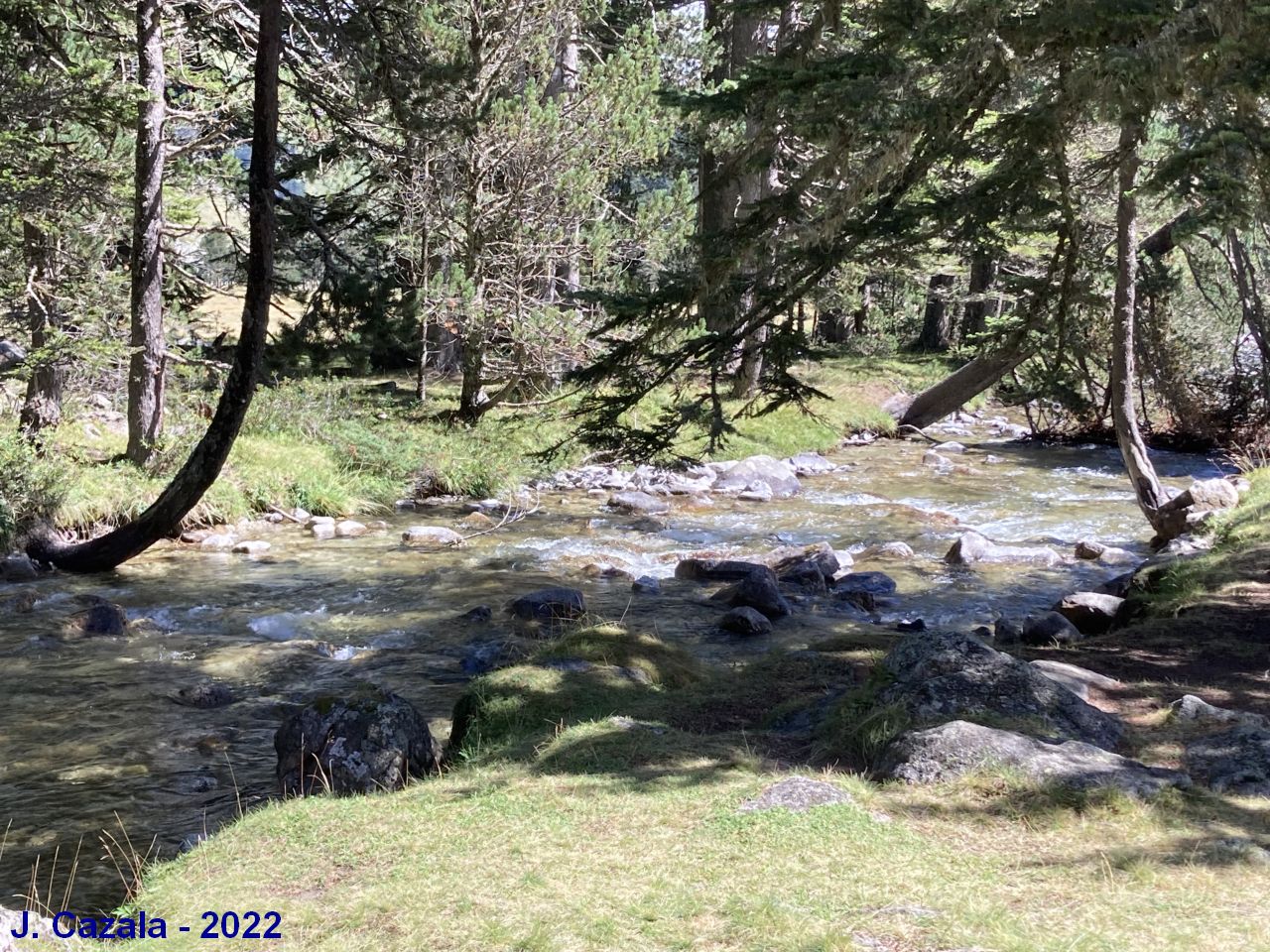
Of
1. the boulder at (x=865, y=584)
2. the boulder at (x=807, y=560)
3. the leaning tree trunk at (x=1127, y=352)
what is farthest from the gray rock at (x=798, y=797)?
the boulder at (x=807, y=560)

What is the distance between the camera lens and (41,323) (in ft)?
44.3

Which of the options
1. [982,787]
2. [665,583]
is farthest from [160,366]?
[982,787]

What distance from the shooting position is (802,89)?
24.6 feet

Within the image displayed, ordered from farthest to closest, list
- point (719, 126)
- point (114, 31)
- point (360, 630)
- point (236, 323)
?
point (236, 323), point (719, 126), point (114, 31), point (360, 630)

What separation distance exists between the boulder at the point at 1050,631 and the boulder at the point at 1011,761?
4394mm

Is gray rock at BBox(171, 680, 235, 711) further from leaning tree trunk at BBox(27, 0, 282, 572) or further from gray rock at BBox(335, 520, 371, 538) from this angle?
gray rock at BBox(335, 520, 371, 538)

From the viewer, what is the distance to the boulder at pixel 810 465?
19609mm

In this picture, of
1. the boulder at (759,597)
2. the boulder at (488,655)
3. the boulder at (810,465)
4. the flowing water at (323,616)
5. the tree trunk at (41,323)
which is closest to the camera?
the flowing water at (323,616)

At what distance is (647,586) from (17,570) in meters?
6.54

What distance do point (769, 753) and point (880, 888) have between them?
1842 millimetres

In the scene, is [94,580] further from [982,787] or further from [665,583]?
[982,787]

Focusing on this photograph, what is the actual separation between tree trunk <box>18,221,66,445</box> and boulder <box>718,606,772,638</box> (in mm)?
7795

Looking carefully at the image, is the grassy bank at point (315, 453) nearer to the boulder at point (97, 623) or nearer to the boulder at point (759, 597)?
the boulder at point (759, 597)

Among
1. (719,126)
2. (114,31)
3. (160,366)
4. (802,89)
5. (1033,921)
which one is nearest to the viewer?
(1033,921)
